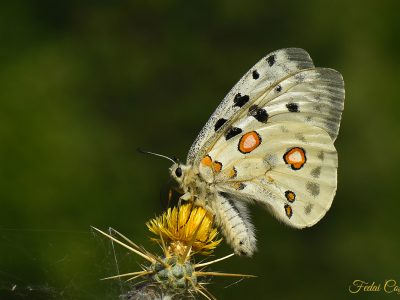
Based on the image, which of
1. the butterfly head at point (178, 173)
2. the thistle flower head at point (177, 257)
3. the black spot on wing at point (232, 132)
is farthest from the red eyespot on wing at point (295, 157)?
the thistle flower head at point (177, 257)

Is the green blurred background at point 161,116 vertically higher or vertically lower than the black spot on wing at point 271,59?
lower

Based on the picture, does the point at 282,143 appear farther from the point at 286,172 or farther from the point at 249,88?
the point at 249,88

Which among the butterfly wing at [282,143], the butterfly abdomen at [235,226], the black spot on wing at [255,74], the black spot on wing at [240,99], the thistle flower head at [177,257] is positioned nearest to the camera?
the thistle flower head at [177,257]

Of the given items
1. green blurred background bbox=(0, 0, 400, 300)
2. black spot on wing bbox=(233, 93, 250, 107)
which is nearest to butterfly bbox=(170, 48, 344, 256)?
black spot on wing bbox=(233, 93, 250, 107)

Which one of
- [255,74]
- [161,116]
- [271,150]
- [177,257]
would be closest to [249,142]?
[271,150]

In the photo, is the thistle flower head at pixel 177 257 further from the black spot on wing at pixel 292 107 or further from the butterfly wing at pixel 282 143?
the black spot on wing at pixel 292 107

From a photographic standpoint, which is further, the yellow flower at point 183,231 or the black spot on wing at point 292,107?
the black spot on wing at point 292,107

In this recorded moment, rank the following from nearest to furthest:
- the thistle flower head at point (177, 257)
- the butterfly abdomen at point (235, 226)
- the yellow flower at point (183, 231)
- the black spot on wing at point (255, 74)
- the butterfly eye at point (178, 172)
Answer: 1. the thistle flower head at point (177, 257)
2. the yellow flower at point (183, 231)
3. the butterfly abdomen at point (235, 226)
4. the butterfly eye at point (178, 172)
5. the black spot on wing at point (255, 74)

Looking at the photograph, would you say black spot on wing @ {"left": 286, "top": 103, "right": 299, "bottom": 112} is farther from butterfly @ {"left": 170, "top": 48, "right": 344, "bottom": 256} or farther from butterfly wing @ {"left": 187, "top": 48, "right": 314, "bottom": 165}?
butterfly wing @ {"left": 187, "top": 48, "right": 314, "bottom": 165}
